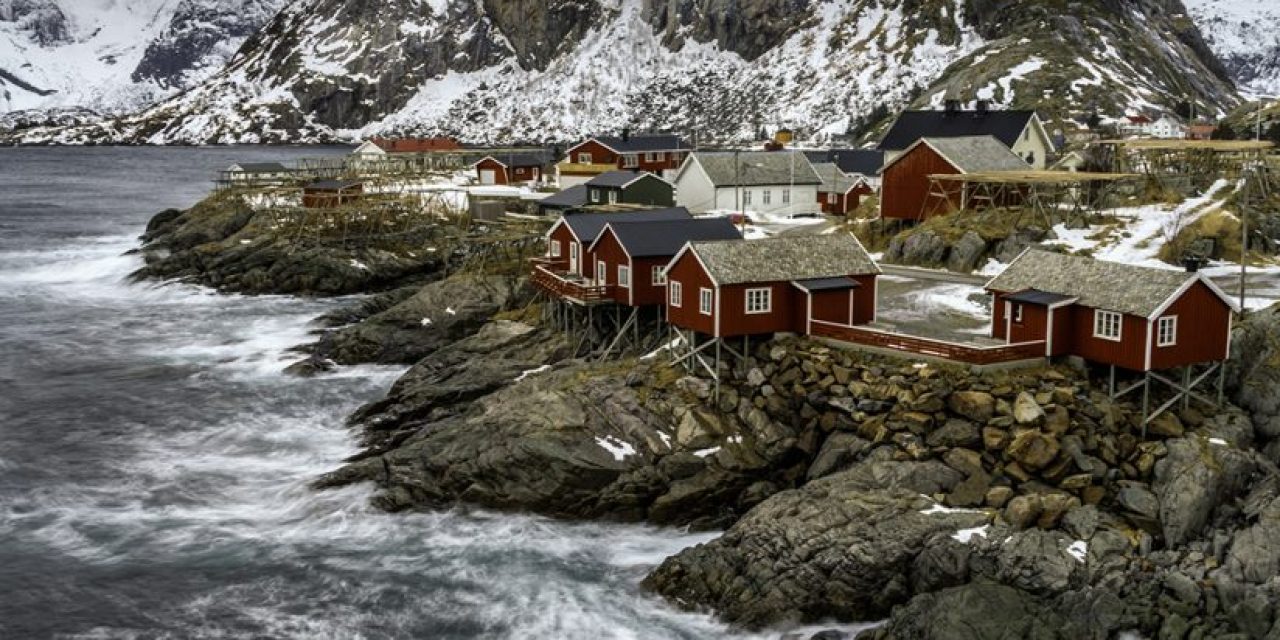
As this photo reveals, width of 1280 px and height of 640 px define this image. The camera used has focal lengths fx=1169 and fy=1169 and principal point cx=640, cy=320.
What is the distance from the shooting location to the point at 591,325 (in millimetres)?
49219

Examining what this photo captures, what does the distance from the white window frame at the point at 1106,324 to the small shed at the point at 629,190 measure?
44628 millimetres

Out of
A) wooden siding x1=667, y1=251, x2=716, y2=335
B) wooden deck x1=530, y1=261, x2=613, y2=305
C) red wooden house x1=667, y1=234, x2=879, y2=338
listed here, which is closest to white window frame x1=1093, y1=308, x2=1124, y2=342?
red wooden house x1=667, y1=234, x2=879, y2=338

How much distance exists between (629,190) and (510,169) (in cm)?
3630

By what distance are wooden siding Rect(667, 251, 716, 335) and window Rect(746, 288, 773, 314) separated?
1.29 m

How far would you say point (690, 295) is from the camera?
41.0 meters

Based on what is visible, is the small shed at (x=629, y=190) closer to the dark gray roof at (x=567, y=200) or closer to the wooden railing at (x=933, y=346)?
the dark gray roof at (x=567, y=200)

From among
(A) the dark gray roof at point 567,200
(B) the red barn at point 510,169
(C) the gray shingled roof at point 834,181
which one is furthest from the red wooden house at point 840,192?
(B) the red barn at point 510,169

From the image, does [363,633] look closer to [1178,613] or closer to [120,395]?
[1178,613]

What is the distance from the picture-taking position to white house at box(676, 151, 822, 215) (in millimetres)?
77875

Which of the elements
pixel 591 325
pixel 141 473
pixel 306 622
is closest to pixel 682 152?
pixel 591 325

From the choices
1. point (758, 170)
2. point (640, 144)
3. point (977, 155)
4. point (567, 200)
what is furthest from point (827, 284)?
point (640, 144)

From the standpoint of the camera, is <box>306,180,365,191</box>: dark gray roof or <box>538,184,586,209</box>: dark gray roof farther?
<box>306,180,365,191</box>: dark gray roof

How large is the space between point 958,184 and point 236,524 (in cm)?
3847

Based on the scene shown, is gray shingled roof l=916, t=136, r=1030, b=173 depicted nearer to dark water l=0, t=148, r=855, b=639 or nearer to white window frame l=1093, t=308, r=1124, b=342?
white window frame l=1093, t=308, r=1124, b=342
